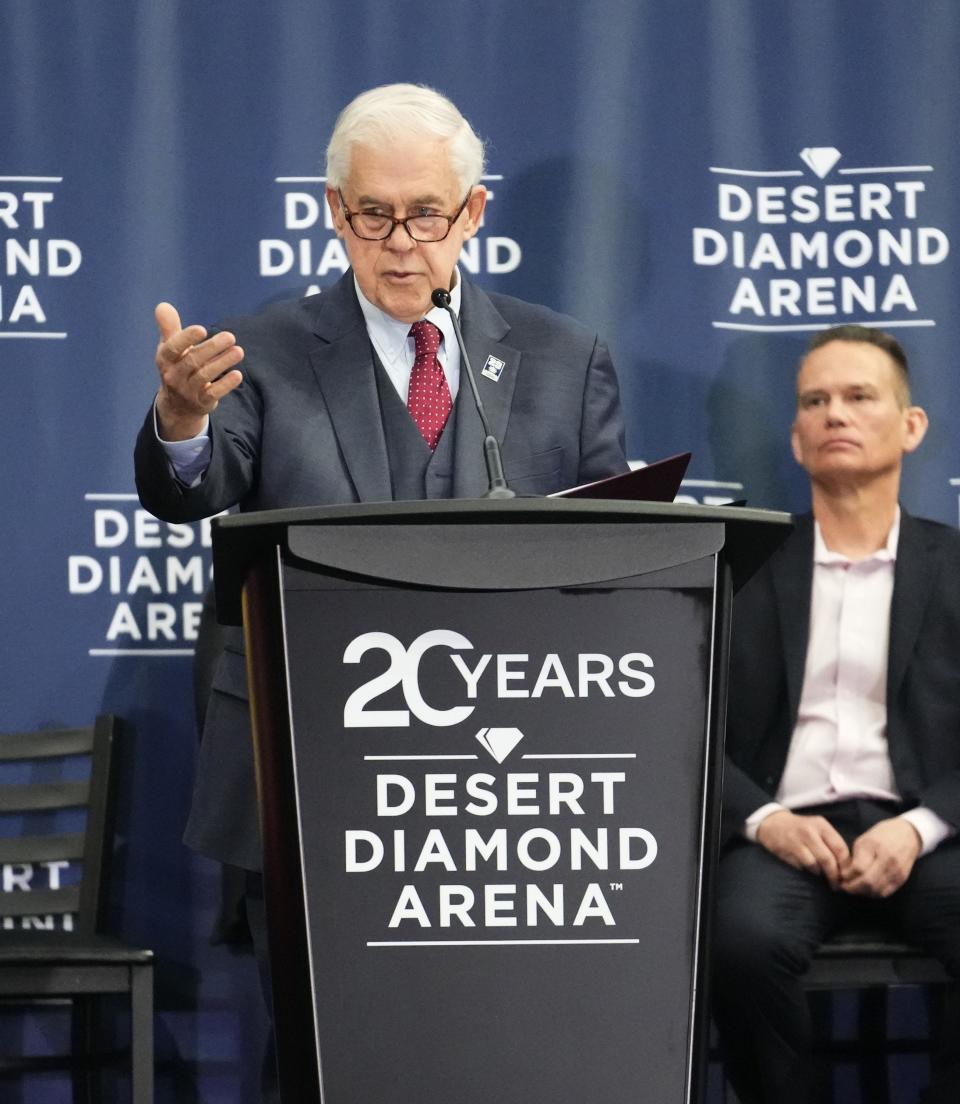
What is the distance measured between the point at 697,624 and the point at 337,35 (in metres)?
2.18

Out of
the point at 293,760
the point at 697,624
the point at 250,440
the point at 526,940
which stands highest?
the point at 250,440

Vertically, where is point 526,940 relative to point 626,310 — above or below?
below

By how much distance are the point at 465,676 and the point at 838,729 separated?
1466mm

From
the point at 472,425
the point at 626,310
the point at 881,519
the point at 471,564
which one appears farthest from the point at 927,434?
the point at 471,564

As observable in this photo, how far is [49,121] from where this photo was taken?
333 cm

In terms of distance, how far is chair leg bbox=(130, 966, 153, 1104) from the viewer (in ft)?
9.03

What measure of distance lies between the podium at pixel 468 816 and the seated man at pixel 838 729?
3.50 feet

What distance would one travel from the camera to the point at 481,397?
2.14m

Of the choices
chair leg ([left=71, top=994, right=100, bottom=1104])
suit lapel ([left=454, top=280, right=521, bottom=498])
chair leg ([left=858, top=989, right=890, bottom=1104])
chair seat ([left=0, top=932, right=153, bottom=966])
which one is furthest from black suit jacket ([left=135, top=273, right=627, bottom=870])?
chair leg ([left=858, top=989, right=890, bottom=1104])

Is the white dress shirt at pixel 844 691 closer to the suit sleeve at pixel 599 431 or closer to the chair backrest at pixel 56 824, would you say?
the suit sleeve at pixel 599 431

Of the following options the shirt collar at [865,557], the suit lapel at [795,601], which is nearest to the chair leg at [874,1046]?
the suit lapel at [795,601]

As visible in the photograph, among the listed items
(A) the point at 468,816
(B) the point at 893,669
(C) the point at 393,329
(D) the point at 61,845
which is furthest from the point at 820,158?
(A) the point at 468,816

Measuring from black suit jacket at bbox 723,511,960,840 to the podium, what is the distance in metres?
1.24

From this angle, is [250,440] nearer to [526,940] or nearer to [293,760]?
[293,760]
